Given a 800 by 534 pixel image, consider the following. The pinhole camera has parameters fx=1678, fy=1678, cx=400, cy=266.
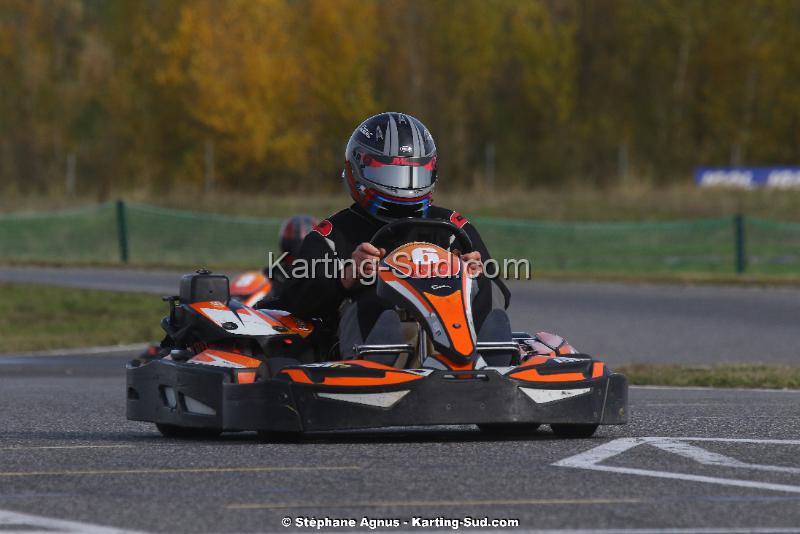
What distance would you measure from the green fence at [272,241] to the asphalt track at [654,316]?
189 inches

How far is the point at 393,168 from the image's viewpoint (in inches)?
344

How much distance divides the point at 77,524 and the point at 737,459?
9.16 feet

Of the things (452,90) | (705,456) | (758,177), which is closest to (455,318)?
(705,456)

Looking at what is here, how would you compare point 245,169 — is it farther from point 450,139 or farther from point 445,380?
point 445,380

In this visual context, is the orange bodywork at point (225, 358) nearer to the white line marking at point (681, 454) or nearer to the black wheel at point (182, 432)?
the black wheel at point (182, 432)

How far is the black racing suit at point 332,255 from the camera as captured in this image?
8586 millimetres

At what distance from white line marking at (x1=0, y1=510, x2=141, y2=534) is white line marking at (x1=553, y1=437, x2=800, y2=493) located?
2091 millimetres

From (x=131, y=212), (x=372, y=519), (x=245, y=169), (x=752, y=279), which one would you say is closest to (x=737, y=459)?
(x=372, y=519)

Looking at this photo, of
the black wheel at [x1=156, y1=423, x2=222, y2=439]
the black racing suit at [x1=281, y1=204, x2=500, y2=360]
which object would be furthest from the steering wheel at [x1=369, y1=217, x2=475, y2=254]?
the black wheel at [x1=156, y1=423, x2=222, y2=439]

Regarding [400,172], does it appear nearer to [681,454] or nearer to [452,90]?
[681,454]

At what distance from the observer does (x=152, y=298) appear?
23.7 metres

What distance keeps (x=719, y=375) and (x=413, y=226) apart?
18.0ft

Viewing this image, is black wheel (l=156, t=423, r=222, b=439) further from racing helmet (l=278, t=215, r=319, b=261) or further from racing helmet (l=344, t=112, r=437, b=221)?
racing helmet (l=278, t=215, r=319, b=261)

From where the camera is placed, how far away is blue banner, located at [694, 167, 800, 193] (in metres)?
45.3
